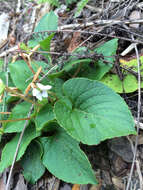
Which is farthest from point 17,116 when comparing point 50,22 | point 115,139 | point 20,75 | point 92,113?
point 50,22

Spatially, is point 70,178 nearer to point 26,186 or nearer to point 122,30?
point 26,186

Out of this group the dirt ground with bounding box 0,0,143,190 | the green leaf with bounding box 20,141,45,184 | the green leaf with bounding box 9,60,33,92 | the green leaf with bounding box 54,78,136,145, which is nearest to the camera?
the green leaf with bounding box 54,78,136,145

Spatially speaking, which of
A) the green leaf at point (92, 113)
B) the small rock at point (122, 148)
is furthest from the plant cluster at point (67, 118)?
the small rock at point (122, 148)

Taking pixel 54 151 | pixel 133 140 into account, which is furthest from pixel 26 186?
pixel 133 140

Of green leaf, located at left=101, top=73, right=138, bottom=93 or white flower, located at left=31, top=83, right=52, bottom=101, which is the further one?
green leaf, located at left=101, top=73, right=138, bottom=93

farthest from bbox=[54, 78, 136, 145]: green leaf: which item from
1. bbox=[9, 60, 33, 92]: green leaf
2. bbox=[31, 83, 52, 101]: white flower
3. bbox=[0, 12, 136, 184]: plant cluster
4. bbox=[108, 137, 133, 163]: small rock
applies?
bbox=[9, 60, 33, 92]: green leaf

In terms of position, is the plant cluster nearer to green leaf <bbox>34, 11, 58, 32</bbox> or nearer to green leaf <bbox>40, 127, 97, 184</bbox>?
green leaf <bbox>40, 127, 97, 184</bbox>

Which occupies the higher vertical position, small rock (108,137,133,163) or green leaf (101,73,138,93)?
green leaf (101,73,138,93)
